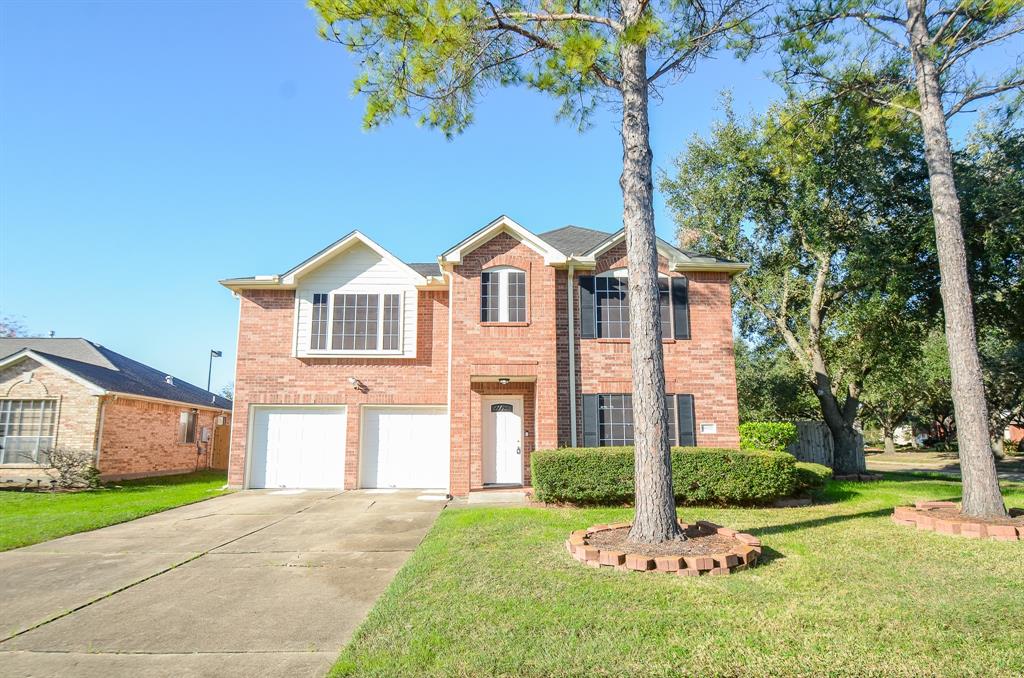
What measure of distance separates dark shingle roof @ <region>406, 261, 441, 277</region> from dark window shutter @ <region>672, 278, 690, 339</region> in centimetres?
649

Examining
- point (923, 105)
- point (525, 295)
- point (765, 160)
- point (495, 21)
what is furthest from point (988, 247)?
point (495, 21)

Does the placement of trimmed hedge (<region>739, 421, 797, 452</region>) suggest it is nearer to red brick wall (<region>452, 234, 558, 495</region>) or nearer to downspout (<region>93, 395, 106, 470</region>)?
red brick wall (<region>452, 234, 558, 495</region>)

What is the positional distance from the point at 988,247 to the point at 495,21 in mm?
12708

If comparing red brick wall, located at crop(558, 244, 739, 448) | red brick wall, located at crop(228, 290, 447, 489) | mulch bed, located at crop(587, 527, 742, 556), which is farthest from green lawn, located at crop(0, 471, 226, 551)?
red brick wall, located at crop(558, 244, 739, 448)

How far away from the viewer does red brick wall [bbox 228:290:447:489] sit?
1421cm

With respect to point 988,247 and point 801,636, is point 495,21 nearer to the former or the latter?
point 801,636

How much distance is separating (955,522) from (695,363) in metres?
5.98

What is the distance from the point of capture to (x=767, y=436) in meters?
14.9

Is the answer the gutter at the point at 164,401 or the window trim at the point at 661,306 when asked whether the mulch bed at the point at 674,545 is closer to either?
the window trim at the point at 661,306

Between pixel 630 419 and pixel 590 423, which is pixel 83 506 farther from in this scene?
pixel 630 419

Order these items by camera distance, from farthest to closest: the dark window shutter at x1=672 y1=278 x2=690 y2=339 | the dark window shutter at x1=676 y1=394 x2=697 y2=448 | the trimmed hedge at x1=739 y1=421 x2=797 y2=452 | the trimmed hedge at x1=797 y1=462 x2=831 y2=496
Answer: the trimmed hedge at x1=739 y1=421 x2=797 y2=452 < the dark window shutter at x1=672 y1=278 x2=690 y2=339 < the dark window shutter at x1=676 y1=394 x2=697 y2=448 < the trimmed hedge at x1=797 y1=462 x2=831 y2=496

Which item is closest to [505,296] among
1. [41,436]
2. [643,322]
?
[643,322]

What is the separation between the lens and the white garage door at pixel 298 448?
1420 centimetres

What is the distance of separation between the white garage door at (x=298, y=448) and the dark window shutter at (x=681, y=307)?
8.73 metres
